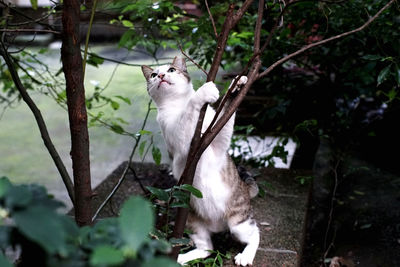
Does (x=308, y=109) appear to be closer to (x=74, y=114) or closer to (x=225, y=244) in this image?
(x=225, y=244)

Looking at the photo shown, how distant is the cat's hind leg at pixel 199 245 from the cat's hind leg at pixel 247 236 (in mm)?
139

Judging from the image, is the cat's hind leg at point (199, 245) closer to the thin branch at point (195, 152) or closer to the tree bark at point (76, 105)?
the thin branch at point (195, 152)

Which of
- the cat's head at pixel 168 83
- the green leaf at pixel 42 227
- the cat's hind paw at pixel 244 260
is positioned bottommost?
the cat's hind paw at pixel 244 260

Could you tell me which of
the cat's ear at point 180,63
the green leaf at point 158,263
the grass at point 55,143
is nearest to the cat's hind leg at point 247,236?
A: the cat's ear at point 180,63

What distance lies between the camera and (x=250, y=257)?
6.32 ft

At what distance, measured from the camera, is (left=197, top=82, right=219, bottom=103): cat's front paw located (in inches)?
62.4

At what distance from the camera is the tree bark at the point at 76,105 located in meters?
1.14

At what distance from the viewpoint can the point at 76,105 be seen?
123cm

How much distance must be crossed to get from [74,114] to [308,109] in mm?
2469

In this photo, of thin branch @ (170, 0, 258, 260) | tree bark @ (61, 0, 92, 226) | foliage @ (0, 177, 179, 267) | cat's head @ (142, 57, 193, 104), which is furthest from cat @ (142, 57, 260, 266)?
foliage @ (0, 177, 179, 267)

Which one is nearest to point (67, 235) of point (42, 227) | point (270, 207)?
point (42, 227)

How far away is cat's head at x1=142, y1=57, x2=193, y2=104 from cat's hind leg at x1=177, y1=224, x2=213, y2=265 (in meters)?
0.65

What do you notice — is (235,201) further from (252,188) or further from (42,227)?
(42,227)

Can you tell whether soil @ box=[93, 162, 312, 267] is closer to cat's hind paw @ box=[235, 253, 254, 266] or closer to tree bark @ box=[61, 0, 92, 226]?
cat's hind paw @ box=[235, 253, 254, 266]
